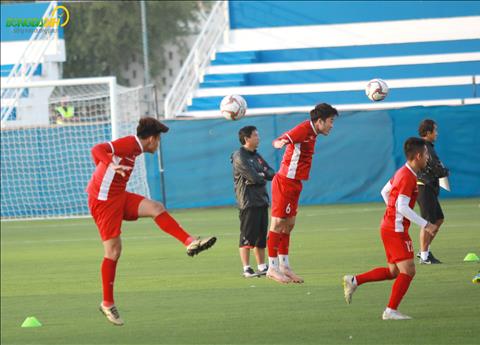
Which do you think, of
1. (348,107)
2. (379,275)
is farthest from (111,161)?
(348,107)

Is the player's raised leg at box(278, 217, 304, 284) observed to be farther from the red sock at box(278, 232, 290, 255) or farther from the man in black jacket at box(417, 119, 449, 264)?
the man in black jacket at box(417, 119, 449, 264)

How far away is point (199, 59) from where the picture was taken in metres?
30.3

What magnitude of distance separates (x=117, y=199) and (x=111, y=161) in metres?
0.56

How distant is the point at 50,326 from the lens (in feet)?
39.2

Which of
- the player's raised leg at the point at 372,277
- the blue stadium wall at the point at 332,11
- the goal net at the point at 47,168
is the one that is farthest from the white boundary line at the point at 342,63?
the player's raised leg at the point at 372,277

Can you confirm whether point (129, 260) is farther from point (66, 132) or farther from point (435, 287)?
point (66, 132)

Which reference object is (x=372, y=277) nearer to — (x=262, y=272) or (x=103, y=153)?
(x=103, y=153)

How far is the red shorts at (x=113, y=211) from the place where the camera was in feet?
36.5

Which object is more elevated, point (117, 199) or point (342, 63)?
point (342, 63)

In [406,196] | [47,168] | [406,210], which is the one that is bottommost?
[47,168]

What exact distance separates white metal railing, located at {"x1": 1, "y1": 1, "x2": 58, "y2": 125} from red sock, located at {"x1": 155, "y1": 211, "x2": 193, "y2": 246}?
63.2 feet

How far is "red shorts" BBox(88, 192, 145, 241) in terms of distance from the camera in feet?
36.5

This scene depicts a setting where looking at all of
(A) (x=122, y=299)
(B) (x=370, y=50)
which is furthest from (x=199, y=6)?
(A) (x=122, y=299)

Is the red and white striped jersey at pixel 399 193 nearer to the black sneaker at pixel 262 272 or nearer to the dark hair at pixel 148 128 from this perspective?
the dark hair at pixel 148 128
